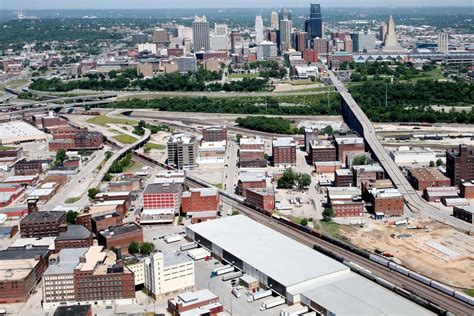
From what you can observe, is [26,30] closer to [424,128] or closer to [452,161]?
[424,128]

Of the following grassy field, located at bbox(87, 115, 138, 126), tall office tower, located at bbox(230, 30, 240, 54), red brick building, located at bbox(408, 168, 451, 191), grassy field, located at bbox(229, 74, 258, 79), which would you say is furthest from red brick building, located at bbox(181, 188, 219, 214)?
tall office tower, located at bbox(230, 30, 240, 54)

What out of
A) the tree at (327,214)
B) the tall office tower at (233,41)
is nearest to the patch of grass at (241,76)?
the tall office tower at (233,41)

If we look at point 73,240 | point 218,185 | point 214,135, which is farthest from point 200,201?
point 214,135

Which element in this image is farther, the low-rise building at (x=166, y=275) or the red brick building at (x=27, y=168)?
the red brick building at (x=27, y=168)

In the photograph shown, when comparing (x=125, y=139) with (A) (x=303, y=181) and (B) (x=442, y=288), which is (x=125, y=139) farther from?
(B) (x=442, y=288)

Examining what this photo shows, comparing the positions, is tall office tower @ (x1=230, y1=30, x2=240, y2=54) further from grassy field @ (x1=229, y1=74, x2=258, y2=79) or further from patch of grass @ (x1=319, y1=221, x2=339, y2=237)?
patch of grass @ (x1=319, y1=221, x2=339, y2=237)

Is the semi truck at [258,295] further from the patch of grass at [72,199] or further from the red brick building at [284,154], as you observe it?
the red brick building at [284,154]
